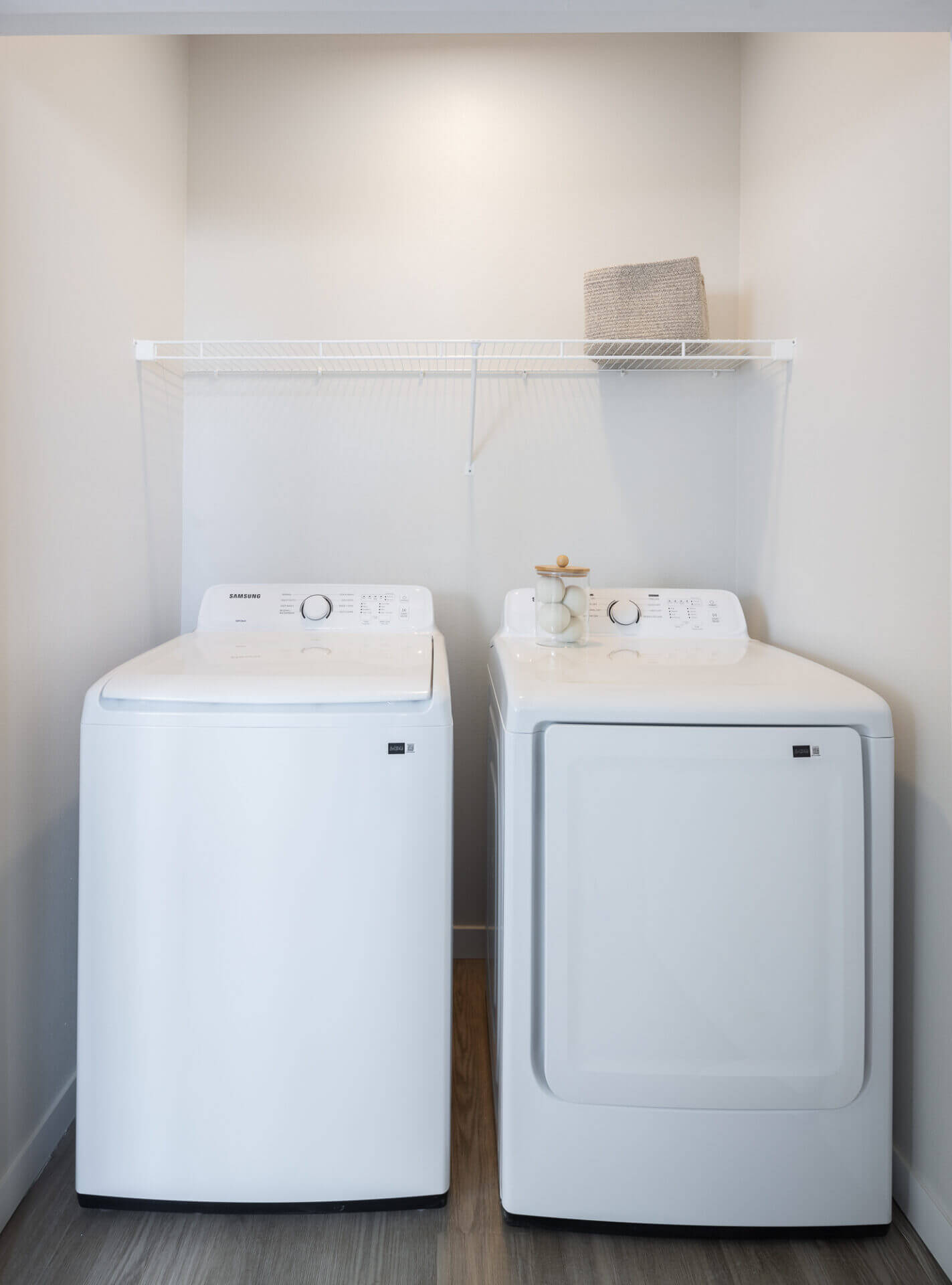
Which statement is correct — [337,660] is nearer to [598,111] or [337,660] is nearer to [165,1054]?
[165,1054]

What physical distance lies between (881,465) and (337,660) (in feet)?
3.43

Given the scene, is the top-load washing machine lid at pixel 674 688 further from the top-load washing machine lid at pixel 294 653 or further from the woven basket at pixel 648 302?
the woven basket at pixel 648 302

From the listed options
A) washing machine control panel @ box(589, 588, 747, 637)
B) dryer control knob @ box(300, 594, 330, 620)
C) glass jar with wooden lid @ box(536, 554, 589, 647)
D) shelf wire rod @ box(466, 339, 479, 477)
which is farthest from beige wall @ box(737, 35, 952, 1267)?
dryer control knob @ box(300, 594, 330, 620)

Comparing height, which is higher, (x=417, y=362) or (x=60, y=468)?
(x=417, y=362)

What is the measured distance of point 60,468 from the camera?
154 cm

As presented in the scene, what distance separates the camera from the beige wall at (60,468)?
1.39m

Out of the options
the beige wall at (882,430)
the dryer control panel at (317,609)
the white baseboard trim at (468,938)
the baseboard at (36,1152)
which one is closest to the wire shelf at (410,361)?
the beige wall at (882,430)

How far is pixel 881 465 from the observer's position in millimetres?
1465

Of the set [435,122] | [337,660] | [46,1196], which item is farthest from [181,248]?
[46,1196]

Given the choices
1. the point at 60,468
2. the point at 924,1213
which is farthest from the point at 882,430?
the point at 60,468

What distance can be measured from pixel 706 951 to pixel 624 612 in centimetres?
86

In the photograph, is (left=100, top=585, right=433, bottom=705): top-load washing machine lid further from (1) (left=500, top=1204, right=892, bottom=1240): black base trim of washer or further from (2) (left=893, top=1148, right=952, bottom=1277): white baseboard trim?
(2) (left=893, top=1148, right=952, bottom=1277): white baseboard trim

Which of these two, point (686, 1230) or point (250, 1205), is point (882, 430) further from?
point (250, 1205)

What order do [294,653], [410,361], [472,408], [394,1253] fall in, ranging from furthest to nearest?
[410,361] → [472,408] → [294,653] → [394,1253]
